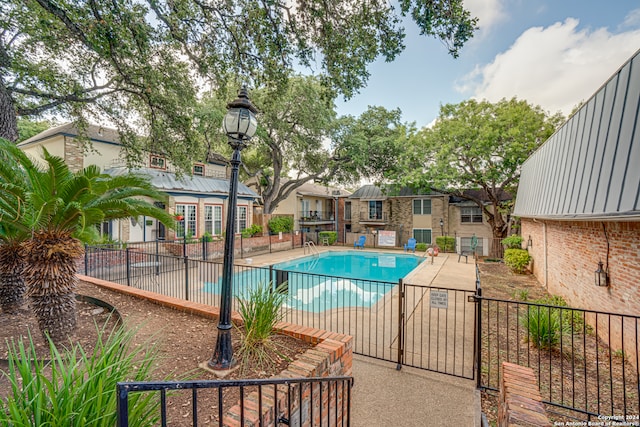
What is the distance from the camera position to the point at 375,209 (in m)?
26.7

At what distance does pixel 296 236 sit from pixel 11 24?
58.8 feet

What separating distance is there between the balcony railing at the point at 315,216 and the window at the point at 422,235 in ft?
32.2

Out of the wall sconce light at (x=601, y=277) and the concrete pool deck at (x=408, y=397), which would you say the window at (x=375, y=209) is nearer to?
the wall sconce light at (x=601, y=277)

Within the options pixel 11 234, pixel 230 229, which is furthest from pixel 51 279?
pixel 230 229

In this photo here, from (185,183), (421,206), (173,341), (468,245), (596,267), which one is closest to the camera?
(173,341)

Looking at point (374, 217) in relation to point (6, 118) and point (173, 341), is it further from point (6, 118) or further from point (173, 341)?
point (6, 118)

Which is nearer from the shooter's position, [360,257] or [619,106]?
[619,106]

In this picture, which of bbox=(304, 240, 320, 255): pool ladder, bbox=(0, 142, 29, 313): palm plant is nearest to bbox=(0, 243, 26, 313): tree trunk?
bbox=(0, 142, 29, 313): palm plant

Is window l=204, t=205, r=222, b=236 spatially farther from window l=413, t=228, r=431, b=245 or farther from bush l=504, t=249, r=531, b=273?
bush l=504, t=249, r=531, b=273

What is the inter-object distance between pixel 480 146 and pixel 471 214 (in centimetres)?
838

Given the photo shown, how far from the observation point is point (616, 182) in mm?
4020

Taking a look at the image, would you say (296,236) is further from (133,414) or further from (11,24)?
(133,414)

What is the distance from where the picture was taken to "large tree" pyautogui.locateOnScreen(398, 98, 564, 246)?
15461 millimetres

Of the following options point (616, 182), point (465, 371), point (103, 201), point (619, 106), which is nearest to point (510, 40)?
point (619, 106)
